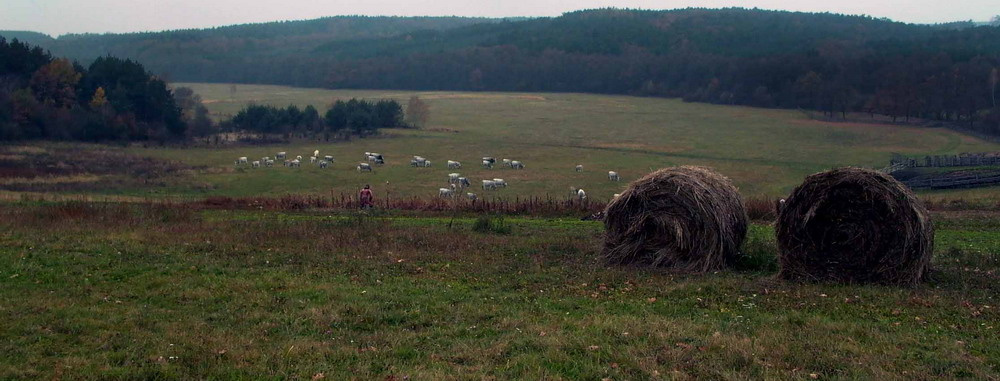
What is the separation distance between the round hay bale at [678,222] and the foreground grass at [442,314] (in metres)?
0.74

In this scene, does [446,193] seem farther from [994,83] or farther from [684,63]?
[684,63]

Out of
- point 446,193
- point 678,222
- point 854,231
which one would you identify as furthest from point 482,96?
point 854,231

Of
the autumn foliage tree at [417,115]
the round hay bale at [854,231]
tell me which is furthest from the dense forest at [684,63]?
the round hay bale at [854,231]

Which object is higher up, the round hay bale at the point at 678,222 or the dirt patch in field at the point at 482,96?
the dirt patch in field at the point at 482,96

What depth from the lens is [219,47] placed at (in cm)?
17238

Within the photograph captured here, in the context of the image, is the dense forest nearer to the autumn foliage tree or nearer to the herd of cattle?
the autumn foliage tree

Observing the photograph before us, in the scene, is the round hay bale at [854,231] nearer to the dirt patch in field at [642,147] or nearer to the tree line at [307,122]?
the dirt patch in field at [642,147]

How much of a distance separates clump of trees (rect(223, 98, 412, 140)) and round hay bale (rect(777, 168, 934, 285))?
2478 inches

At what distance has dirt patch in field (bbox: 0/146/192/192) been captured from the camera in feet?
132

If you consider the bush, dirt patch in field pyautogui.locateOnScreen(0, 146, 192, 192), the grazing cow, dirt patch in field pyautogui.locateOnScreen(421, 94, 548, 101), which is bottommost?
the grazing cow

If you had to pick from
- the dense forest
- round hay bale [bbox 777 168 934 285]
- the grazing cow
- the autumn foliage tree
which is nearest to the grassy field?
the grazing cow

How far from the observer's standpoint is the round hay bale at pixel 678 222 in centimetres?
1578

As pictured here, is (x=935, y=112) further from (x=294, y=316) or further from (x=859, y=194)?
(x=294, y=316)

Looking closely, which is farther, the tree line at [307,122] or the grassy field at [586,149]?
the tree line at [307,122]
